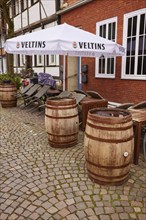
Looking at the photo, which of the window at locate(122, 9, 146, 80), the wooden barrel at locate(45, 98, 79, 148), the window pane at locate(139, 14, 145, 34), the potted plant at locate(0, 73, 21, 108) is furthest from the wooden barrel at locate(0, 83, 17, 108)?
the window pane at locate(139, 14, 145, 34)

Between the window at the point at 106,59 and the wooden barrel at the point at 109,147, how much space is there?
5.69m

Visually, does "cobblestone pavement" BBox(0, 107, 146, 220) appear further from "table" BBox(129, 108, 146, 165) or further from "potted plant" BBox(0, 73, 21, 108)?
"potted plant" BBox(0, 73, 21, 108)

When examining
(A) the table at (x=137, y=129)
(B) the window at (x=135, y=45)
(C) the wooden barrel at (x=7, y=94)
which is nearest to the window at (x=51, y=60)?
(C) the wooden barrel at (x=7, y=94)

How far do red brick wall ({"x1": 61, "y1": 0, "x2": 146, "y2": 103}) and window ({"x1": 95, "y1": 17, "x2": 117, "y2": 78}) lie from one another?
7.4 inches

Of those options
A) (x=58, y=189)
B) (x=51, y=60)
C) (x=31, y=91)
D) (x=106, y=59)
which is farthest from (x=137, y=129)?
(x=51, y=60)

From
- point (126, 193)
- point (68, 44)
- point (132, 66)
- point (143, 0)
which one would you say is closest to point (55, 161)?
point (126, 193)

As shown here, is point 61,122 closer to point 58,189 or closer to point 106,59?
point 58,189

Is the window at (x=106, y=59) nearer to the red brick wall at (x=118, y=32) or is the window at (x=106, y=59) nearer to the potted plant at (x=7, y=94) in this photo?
the red brick wall at (x=118, y=32)

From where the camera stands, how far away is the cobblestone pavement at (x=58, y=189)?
8.04 ft

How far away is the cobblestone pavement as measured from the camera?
2449mm

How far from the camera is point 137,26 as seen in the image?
7.04m

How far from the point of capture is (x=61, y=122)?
407 cm

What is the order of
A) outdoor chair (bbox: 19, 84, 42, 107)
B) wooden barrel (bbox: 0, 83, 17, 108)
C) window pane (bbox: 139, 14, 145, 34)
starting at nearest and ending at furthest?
window pane (bbox: 139, 14, 145, 34), outdoor chair (bbox: 19, 84, 42, 107), wooden barrel (bbox: 0, 83, 17, 108)

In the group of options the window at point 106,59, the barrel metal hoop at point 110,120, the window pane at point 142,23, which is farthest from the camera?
the window at point 106,59
